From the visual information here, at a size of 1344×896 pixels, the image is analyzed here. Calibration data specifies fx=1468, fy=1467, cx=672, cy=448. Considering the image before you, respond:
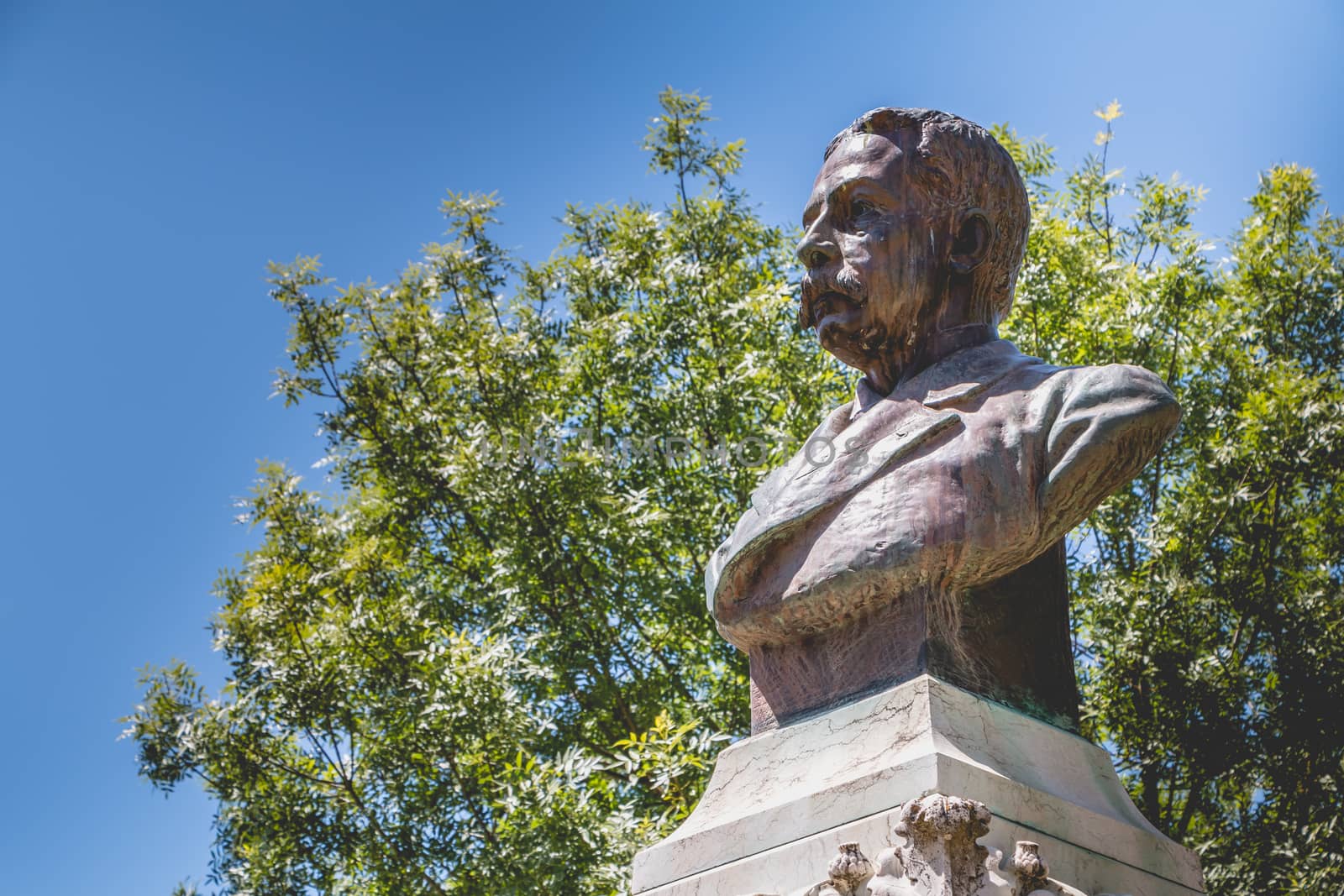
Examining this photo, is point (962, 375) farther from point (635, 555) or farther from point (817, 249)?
point (635, 555)

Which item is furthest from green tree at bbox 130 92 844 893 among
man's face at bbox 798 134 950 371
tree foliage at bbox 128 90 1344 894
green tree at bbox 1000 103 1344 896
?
man's face at bbox 798 134 950 371

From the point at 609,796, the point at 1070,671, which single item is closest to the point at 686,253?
the point at 609,796

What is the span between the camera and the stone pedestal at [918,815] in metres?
3.20

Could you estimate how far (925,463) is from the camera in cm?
400

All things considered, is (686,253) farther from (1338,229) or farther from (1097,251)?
(1338,229)

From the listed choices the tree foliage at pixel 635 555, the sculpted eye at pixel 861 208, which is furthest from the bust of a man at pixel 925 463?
the tree foliage at pixel 635 555

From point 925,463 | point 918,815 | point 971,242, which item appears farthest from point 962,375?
point 918,815

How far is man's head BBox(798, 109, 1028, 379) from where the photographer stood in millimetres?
4508

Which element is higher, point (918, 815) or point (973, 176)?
point (973, 176)

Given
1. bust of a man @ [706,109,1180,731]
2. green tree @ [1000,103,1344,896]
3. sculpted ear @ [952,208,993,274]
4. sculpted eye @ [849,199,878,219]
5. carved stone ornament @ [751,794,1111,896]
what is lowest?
carved stone ornament @ [751,794,1111,896]

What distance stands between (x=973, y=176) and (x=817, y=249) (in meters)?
0.54

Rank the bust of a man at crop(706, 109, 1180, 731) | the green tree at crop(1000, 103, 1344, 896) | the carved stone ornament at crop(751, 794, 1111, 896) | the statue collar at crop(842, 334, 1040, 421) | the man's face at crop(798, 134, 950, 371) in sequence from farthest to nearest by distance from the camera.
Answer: the green tree at crop(1000, 103, 1344, 896)
the man's face at crop(798, 134, 950, 371)
the statue collar at crop(842, 334, 1040, 421)
the bust of a man at crop(706, 109, 1180, 731)
the carved stone ornament at crop(751, 794, 1111, 896)

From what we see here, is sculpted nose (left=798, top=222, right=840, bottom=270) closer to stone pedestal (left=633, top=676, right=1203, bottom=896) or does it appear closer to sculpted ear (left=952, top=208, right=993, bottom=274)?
sculpted ear (left=952, top=208, right=993, bottom=274)

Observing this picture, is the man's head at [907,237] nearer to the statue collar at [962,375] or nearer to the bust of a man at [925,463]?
the bust of a man at [925,463]
